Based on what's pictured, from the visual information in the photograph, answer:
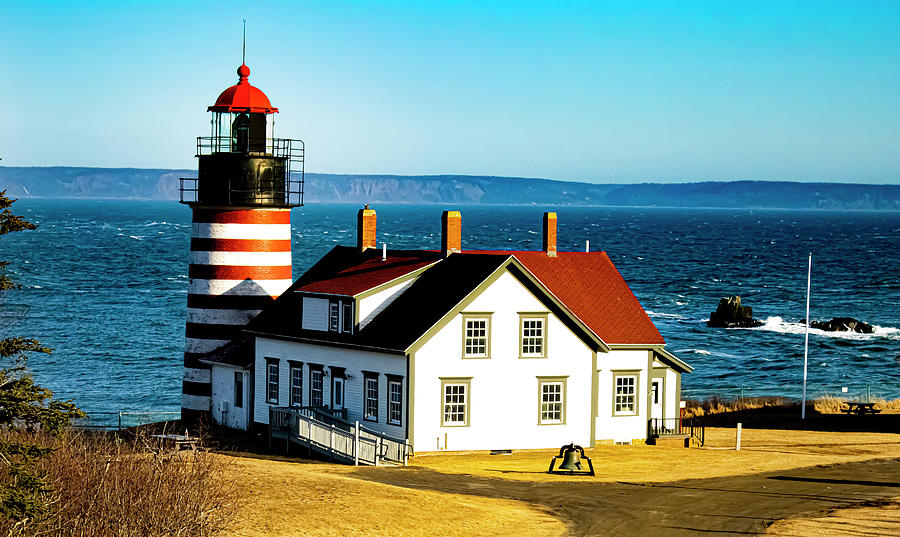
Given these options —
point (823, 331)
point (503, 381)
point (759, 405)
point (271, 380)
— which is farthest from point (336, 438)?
point (823, 331)

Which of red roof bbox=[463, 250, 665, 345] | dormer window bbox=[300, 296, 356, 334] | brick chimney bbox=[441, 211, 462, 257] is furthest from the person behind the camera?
brick chimney bbox=[441, 211, 462, 257]

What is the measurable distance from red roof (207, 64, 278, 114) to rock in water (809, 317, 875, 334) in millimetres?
56560

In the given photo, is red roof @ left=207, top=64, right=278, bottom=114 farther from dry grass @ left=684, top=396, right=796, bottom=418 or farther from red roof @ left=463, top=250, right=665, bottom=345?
dry grass @ left=684, top=396, right=796, bottom=418

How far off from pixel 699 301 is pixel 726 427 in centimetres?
6490

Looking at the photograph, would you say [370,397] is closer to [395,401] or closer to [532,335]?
[395,401]

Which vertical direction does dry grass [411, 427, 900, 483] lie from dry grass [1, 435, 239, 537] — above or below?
below

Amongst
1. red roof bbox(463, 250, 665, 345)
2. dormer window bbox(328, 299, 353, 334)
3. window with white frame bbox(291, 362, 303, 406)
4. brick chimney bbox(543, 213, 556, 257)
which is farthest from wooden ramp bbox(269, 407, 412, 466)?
brick chimney bbox(543, 213, 556, 257)

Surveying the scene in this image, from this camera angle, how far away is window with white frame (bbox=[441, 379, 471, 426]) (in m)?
37.2

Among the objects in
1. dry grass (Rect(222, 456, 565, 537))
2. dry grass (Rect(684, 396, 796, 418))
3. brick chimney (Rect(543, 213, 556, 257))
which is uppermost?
brick chimney (Rect(543, 213, 556, 257))

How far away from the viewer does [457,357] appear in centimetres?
3747

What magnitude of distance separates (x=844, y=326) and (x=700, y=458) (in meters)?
57.0

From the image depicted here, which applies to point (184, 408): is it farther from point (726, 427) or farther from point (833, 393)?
point (833, 393)

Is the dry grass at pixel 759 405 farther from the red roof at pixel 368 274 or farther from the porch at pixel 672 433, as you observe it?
the red roof at pixel 368 274

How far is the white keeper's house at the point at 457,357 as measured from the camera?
37250mm
